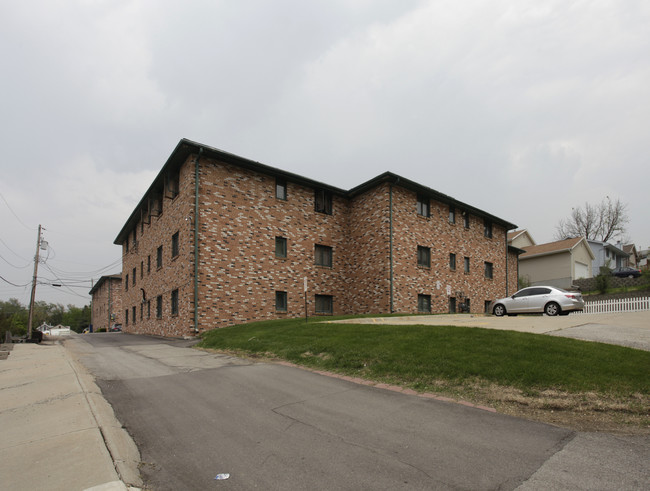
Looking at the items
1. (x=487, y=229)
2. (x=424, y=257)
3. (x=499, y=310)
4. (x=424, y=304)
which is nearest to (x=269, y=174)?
(x=424, y=257)

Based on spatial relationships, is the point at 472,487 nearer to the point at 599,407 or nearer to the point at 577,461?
the point at 577,461

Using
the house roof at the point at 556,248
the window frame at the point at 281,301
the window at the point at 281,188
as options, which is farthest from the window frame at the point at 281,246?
the house roof at the point at 556,248

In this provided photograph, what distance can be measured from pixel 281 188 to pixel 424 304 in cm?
1142

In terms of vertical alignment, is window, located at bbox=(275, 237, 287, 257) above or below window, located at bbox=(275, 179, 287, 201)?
below

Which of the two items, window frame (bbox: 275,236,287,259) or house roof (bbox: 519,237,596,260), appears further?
house roof (bbox: 519,237,596,260)

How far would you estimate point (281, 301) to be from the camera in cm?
2141

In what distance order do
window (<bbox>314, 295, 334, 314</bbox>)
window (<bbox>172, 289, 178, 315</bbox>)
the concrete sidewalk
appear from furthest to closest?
window (<bbox>314, 295, 334, 314</bbox>) < window (<bbox>172, 289, 178, 315</bbox>) < the concrete sidewalk

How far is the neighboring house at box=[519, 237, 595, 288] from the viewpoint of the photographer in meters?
40.8

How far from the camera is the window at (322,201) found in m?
24.0

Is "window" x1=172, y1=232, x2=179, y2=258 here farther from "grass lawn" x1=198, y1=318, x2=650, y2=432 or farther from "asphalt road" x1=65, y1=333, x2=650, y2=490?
"asphalt road" x1=65, y1=333, x2=650, y2=490

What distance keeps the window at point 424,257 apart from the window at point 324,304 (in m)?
6.10

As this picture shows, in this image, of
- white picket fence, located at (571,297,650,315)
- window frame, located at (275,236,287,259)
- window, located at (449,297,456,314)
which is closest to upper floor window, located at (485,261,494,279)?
window, located at (449,297,456,314)

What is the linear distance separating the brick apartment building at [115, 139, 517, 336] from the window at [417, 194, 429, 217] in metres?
0.11

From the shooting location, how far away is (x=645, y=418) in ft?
16.6
